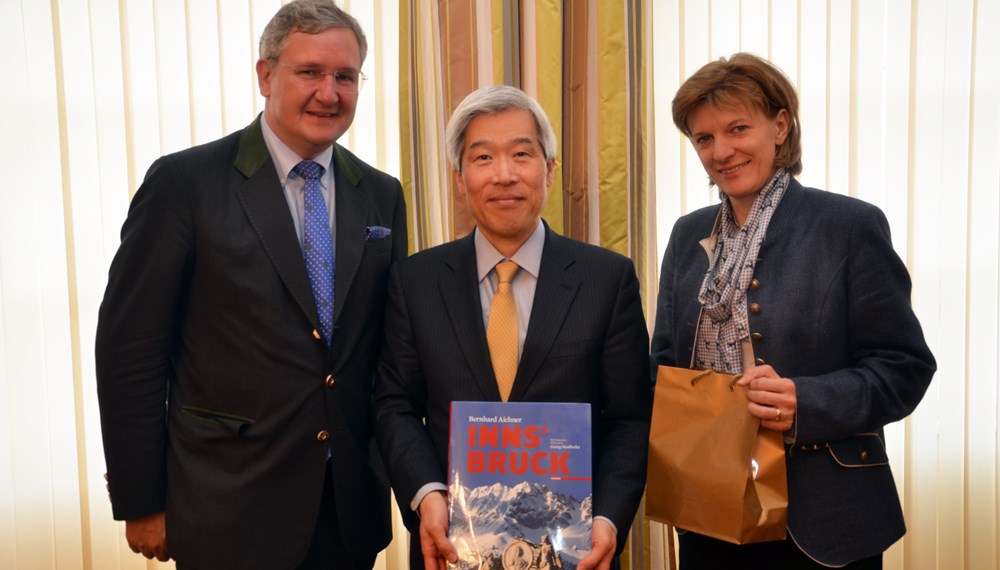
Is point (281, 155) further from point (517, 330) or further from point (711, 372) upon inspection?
point (711, 372)

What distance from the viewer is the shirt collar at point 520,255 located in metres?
1.76

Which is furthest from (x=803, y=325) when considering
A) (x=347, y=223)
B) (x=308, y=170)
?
(x=308, y=170)

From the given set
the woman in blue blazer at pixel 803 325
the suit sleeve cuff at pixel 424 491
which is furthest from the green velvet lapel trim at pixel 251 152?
the woman in blue blazer at pixel 803 325

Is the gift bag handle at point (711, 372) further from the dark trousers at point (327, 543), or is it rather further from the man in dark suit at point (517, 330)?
the dark trousers at point (327, 543)

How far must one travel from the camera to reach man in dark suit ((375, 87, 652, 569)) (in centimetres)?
166

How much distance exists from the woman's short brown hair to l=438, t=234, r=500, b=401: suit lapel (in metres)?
0.60

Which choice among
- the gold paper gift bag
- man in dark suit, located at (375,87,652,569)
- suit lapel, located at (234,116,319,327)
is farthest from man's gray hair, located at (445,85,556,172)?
the gold paper gift bag

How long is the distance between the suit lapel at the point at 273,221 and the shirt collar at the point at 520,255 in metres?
0.38

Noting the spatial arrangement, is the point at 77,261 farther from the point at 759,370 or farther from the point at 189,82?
the point at 759,370

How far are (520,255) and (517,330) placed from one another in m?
0.17

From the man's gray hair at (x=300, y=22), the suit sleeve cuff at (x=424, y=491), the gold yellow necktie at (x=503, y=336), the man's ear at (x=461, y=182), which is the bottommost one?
the suit sleeve cuff at (x=424, y=491)

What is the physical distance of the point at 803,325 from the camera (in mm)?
1712

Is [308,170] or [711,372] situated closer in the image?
[711,372]

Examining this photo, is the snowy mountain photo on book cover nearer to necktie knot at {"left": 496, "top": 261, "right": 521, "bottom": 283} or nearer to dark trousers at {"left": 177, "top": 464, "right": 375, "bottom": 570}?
necktie knot at {"left": 496, "top": 261, "right": 521, "bottom": 283}
